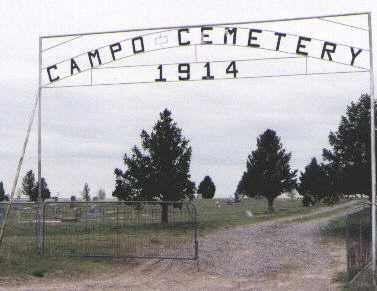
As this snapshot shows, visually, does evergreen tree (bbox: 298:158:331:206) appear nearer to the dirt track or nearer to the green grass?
the dirt track

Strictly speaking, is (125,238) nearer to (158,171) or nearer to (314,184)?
(158,171)

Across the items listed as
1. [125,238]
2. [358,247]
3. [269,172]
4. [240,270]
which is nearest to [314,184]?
[269,172]

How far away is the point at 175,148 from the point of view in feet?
101

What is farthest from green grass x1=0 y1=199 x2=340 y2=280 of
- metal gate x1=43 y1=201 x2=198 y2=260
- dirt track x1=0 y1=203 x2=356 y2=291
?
dirt track x1=0 y1=203 x2=356 y2=291

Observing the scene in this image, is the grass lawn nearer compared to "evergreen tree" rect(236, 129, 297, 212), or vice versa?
the grass lawn

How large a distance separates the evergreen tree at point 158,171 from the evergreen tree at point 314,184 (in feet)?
22.9

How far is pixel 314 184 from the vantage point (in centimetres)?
6981

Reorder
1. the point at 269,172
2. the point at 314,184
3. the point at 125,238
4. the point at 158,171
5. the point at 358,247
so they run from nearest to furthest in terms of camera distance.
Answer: the point at 358,247
the point at 125,238
the point at 158,171
the point at 269,172
the point at 314,184

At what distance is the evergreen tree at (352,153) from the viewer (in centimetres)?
2417

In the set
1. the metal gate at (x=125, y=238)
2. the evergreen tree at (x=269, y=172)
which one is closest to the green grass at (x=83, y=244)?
the metal gate at (x=125, y=238)

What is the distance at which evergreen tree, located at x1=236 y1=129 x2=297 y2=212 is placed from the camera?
199 feet

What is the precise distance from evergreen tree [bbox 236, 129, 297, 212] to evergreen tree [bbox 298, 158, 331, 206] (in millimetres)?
3335

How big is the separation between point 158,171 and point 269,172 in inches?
1294

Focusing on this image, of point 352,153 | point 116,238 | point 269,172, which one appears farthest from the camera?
point 269,172
